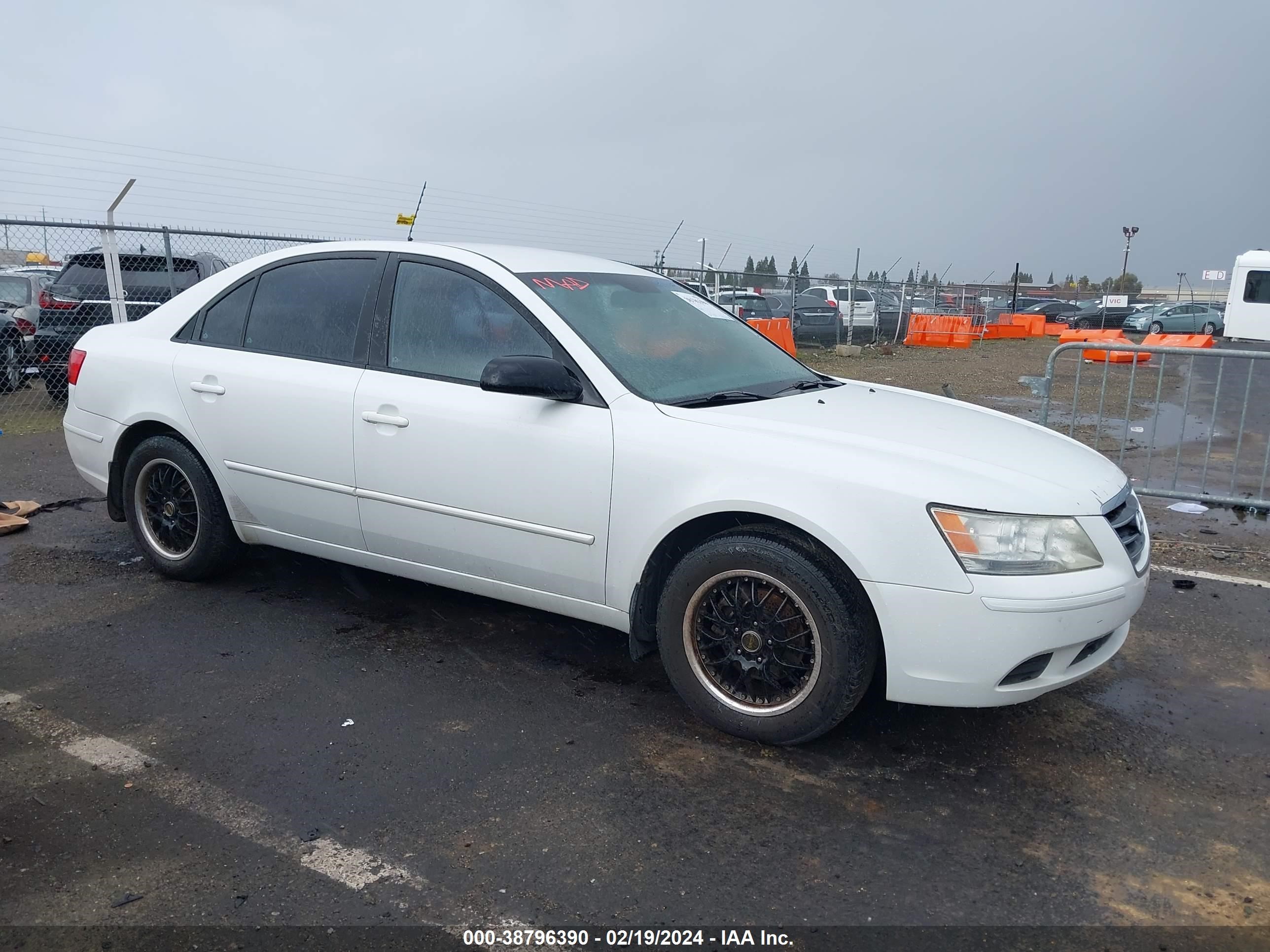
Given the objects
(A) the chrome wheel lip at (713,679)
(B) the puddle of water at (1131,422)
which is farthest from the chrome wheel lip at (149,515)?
(B) the puddle of water at (1131,422)

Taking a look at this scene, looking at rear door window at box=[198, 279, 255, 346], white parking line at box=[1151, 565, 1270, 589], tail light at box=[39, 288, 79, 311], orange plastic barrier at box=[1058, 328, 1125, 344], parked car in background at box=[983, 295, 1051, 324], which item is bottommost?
white parking line at box=[1151, 565, 1270, 589]

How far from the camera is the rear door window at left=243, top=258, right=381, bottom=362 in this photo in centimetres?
439

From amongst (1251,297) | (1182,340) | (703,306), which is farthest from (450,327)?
(1251,297)

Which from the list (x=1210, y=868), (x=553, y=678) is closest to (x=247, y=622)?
(x=553, y=678)

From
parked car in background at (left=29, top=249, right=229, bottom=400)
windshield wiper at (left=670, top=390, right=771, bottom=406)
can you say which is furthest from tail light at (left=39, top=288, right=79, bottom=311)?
windshield wiper at (left=670, top=390, right=771, bottom=406)

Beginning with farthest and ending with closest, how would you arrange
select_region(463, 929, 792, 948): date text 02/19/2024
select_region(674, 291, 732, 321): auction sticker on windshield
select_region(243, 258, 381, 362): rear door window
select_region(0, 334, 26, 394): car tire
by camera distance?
select_region(0, 334, 26, 394): car tire < select_region(674, 291, 732, 321): auction sticker on windshield < select_region(243, 258, 381, 362): rear door window < select_region(463, 929, 792, 948): date text 02/19/2024

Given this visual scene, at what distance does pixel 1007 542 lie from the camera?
3.12 metres

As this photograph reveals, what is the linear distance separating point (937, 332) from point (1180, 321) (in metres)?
17.8

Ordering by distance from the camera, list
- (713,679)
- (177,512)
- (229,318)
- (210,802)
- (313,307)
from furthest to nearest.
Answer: (177,512)
(229,318)
(313,307)
(713,679)
(210,802)

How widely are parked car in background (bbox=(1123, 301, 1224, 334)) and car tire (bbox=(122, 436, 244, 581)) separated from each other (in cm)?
3892

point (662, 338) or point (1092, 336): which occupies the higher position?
point (662, 338)

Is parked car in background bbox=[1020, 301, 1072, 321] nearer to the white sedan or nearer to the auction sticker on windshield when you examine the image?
the auction sticker on windshield

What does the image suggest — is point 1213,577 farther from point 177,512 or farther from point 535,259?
point 177,512

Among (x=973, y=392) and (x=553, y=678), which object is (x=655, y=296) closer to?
(x=553, y=678)
